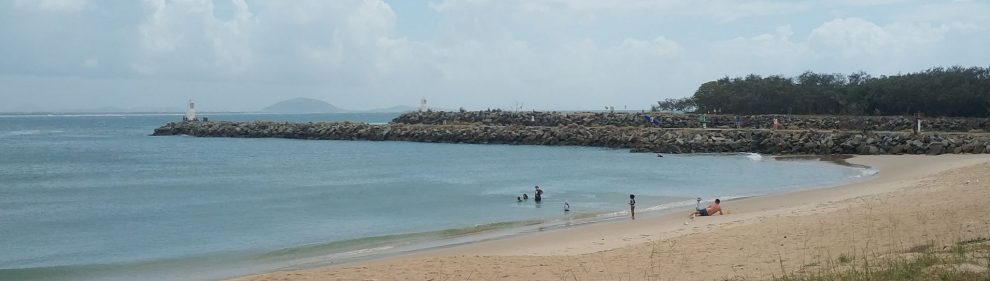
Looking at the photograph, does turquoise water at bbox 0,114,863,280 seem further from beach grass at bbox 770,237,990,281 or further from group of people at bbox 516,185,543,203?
beach grass at bbox 770,237,990,281

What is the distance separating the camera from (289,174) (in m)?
38.2

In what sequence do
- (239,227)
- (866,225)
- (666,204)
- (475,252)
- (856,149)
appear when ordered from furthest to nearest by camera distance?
1. (856,149)
2. (666,204)
3. (239,227)
4. (475,252)
5. (866,225)

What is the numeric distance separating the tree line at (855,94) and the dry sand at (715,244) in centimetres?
3587

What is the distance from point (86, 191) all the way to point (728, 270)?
89.8ft

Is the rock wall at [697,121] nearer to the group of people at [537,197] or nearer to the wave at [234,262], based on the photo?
the group of people at [537,197]

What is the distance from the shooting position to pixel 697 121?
60500mm

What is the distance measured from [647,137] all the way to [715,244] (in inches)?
1537

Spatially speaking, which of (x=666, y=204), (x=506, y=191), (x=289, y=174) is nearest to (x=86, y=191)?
(x=289, y=174)

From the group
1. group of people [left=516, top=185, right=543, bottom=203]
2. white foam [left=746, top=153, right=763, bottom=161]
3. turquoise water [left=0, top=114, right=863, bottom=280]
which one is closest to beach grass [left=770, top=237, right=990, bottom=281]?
turquoise water [left=0, top=114, right=863, bottom=280]

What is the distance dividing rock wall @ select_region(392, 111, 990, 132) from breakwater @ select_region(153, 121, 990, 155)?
349 cm

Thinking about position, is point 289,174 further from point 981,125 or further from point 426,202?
point 981,125

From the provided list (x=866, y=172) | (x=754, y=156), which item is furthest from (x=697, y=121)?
(x=866, y=172)

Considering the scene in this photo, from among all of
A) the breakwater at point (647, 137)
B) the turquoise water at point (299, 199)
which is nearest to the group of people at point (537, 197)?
the turquoise water at point (299, 199)

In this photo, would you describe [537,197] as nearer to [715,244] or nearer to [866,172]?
[715,244]
